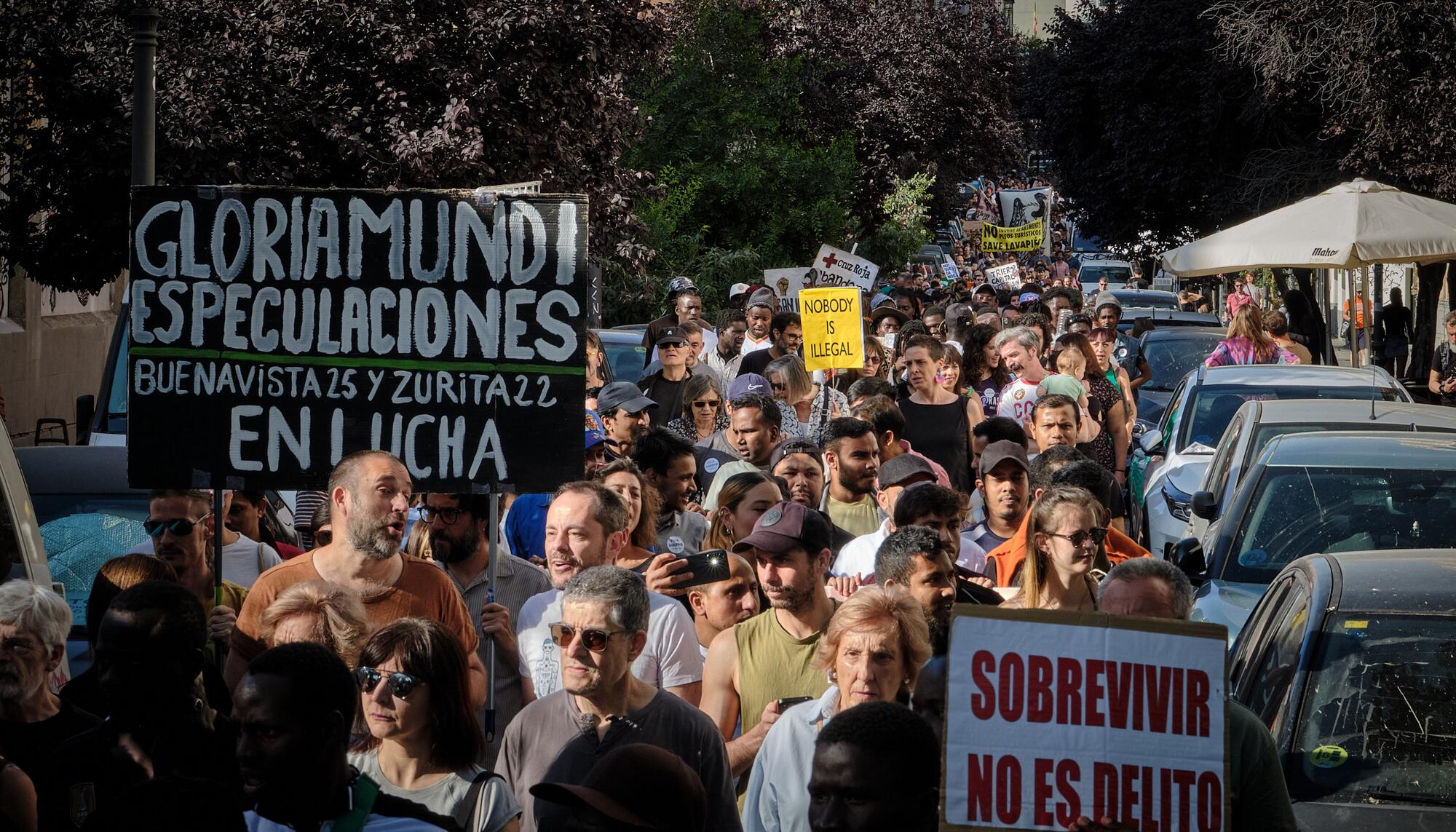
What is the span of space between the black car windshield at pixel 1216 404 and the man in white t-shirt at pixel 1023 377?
6.68 ft

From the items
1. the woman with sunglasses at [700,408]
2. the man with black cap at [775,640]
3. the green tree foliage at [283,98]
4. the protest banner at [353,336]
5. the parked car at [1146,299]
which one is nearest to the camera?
the man with black cap at [775,640]

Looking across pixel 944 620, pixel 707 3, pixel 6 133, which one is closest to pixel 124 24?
pixel 6 133

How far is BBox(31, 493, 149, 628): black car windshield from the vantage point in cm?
776

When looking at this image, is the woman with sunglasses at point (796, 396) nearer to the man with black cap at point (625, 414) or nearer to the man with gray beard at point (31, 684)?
the man with black cap at point (625, 414)

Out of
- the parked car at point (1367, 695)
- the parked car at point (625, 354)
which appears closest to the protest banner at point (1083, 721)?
the parked car at point (1367, 695)

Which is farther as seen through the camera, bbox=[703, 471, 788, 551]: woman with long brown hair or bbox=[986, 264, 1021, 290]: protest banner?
bbox=[986, 264, 1021, 290]: protest banner

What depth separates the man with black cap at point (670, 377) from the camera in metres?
11.4

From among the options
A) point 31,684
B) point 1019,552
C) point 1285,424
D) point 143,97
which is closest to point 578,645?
point 31,684

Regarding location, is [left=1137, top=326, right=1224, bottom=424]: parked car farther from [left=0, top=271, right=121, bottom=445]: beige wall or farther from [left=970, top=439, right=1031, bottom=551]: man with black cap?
[left=0, top=271, right=121, bottom=445]: beige wall

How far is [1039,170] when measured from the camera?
268 feet

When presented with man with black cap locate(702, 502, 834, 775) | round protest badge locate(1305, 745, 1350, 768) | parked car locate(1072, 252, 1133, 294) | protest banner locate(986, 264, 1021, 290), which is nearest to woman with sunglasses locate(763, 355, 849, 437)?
man with black cap locate(702, 502, 834, 775)

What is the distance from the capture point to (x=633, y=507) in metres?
6.77

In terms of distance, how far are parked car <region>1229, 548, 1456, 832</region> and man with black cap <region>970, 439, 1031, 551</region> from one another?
1964mm

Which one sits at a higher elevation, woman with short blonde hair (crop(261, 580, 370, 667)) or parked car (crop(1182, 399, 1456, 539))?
parked car (crop(1182, 399, 1456, 539))
